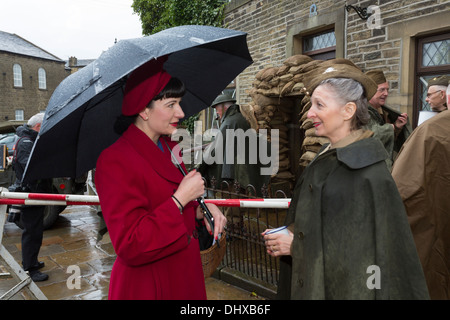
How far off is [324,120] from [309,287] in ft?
2.55

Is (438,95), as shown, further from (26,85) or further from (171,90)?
(26,85)

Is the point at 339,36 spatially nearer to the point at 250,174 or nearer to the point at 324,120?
the point at 250,174

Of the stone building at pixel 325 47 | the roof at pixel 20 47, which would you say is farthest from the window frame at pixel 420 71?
the roof at pixel 20 47

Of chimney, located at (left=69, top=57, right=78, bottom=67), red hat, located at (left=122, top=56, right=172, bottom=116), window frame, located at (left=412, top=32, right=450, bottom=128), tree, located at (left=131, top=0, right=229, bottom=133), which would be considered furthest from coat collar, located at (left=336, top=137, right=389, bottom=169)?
chimney, located at (left=69, top=57, right=78, bottom=67)

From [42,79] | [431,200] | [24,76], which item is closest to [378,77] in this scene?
[431,200]

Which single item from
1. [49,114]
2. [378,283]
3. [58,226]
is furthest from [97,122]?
[58,226]

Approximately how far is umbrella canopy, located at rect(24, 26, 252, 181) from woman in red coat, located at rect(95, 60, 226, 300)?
0.64 ft

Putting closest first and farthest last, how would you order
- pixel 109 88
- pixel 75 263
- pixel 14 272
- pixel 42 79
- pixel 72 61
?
pixel 109 88 < pixel 14 272 < pixel 75 263 < pixel 42 79 < pixel 72 61

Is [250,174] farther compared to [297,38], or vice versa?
[297,38]

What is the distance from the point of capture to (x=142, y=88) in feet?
5.56

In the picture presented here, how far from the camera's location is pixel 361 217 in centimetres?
146

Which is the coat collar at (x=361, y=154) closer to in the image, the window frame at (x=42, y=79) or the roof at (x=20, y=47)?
the roof at (x=20, y=47)

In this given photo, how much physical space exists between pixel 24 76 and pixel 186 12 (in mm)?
32340

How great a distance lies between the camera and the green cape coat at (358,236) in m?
1.44
